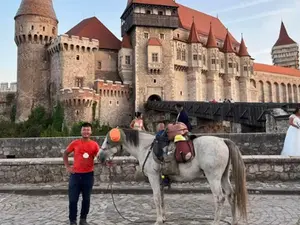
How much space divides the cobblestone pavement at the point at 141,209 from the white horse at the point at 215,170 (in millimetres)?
371

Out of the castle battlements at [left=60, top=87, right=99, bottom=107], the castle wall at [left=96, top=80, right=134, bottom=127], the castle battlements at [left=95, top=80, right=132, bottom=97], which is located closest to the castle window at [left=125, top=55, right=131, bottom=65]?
the castle battlements at [left=95, top=80, right=132, bottom=97]

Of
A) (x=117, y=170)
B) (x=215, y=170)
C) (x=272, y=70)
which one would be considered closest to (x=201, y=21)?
(x=272, y=70)

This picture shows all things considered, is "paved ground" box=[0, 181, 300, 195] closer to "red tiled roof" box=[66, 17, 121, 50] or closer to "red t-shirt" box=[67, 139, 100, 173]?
"red t-shirt" box=[67, 139, 100, 173]

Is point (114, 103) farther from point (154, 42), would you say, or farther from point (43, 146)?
point (43, 146)

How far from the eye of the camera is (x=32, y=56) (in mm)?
38156

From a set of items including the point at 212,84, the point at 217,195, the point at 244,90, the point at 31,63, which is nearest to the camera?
the point at 217,195

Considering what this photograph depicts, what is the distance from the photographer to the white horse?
4154mm

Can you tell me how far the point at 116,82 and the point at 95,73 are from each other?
3404 mm

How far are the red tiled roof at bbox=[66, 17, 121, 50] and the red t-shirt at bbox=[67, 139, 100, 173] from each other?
123 feet

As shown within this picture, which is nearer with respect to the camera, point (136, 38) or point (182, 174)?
point (182, 174)

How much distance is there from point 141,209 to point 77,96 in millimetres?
29732

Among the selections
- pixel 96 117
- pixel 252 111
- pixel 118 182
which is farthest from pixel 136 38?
pixel 118 182

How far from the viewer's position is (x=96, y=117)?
36156mm

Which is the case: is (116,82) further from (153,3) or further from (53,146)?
(53,146)
